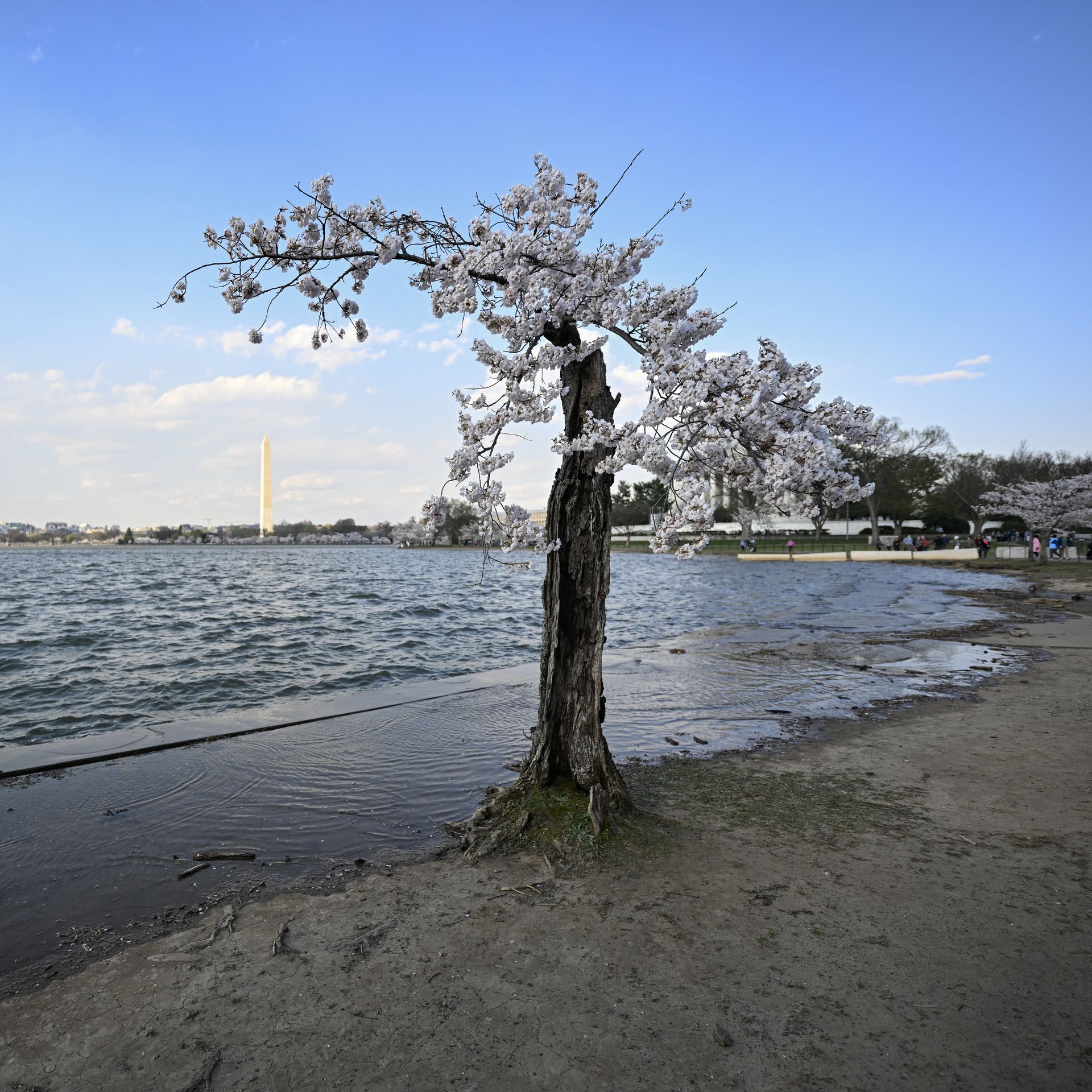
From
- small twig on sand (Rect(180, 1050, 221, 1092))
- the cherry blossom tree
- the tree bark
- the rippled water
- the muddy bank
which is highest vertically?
the cherry blossom tree

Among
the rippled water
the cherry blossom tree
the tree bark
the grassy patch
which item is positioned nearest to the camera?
the tree bark

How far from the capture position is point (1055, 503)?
44.0 m

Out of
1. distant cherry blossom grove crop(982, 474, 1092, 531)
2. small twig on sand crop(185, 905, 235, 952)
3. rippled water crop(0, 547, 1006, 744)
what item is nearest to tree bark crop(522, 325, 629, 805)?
small twig on sand crop(185, 905, 235, 952)

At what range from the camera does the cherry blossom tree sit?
42.9m

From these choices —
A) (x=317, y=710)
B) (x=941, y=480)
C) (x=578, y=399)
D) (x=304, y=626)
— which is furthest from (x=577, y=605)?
(x=941, y=480)

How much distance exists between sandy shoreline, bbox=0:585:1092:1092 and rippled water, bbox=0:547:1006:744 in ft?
24.8

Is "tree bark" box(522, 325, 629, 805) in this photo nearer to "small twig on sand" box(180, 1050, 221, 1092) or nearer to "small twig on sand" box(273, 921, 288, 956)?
"small twig on sand" box(273, 921, 288, 956)

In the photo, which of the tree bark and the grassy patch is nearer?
the tree bark

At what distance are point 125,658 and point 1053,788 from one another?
1637 cm

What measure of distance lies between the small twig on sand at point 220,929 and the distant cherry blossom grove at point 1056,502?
50.6 m

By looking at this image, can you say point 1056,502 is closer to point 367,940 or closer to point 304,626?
point 304,626

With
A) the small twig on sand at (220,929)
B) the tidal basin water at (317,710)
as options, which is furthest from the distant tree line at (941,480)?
the small twig on sand at (220,929)

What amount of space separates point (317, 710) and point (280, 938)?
21.0 feet

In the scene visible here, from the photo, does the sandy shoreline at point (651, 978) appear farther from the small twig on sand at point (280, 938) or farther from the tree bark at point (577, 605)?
the tree bark at point (577, 605)
